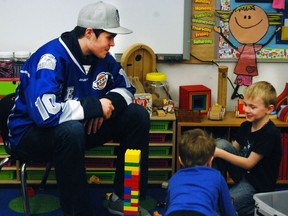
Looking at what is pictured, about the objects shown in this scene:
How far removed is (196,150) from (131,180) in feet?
0.84

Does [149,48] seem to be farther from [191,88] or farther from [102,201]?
[102,201]

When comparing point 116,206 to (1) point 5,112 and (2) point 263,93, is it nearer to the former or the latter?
(1) point 5,112

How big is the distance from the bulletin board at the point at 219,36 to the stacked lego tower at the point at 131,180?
1128 millimetres

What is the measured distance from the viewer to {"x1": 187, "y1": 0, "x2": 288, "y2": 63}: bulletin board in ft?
8.52

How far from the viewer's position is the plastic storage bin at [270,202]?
1.81 m

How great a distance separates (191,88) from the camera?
259cm

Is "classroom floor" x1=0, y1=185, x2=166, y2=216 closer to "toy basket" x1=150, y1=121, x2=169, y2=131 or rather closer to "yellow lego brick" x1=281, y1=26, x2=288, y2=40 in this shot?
"toy basket" x1=150, y1=121, x2=169, y2=131

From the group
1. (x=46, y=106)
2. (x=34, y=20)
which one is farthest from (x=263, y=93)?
(x=34, y=20)

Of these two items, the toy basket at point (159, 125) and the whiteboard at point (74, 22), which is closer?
the toy basket at point (159, 125)

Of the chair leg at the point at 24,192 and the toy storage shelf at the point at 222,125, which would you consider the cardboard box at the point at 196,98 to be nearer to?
the toy storage shelf at the point at 222,125

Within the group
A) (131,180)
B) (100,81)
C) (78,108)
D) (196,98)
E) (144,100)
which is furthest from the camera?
(196,98)

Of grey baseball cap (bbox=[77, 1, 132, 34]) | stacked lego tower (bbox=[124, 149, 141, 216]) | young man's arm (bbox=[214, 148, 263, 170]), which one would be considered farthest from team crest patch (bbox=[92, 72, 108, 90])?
young man's arm (bbox=[214, 148, 263, 170])

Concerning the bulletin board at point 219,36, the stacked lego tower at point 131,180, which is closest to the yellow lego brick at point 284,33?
the bulletin board at point 219,36

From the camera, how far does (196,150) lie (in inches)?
63.7
